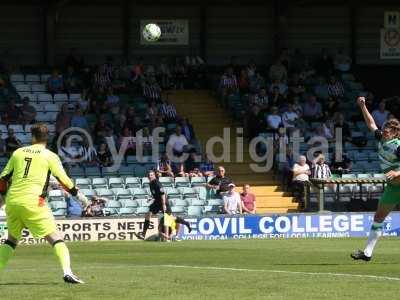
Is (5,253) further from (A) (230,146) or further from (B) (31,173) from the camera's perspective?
(A) (230,146)

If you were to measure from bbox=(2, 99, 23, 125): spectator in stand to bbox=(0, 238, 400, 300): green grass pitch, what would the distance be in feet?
29.3

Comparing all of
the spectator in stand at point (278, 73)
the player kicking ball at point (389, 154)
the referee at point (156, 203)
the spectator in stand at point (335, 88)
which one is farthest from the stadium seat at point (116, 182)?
the player kicking ball at point (389, 154)

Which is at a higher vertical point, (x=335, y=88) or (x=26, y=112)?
(x=335, y=88)

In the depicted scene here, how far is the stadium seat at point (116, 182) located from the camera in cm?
3092

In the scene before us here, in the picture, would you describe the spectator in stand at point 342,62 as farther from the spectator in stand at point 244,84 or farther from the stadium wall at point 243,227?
the stadium wall at point 243,227

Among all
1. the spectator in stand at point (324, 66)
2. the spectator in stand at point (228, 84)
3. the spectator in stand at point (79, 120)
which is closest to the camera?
the spectator in stand at point (79, 120)

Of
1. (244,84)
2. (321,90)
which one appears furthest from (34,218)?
(321,90)

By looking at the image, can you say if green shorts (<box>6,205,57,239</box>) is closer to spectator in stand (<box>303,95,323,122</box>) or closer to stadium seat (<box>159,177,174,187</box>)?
stadium seat (<box>159,177,174,187</box>)

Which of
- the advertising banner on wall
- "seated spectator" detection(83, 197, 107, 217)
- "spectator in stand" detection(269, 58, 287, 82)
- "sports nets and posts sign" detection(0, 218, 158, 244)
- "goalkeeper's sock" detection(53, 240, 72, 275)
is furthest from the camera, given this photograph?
the advertising banner on wall

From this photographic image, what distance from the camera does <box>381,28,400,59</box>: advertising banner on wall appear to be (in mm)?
40469

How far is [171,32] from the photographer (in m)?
38.4

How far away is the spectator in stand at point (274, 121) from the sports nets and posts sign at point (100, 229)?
23.2 feet

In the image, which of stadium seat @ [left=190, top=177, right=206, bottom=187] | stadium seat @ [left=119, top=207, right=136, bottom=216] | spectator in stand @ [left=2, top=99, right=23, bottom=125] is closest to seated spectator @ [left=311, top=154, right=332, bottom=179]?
stadium seat @ [left=190, top=177, right=206, bottom=187]

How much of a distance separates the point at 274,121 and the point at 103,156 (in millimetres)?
A: 5561
